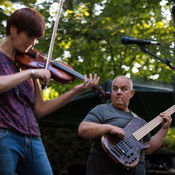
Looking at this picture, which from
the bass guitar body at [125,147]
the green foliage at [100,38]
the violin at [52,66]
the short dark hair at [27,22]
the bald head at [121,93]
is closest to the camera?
the short dark hair at [27,22]

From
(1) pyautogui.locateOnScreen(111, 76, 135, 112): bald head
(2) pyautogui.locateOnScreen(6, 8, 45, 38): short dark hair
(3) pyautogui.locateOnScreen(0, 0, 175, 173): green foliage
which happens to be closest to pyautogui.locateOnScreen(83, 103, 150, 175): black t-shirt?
(1) pyautogui.locateOnScreen(111, 76, 135, 112): bald head

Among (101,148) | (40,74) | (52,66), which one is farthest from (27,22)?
(101,148)

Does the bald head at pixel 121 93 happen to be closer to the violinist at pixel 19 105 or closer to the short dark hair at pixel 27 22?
the violinist at pixel 19 105

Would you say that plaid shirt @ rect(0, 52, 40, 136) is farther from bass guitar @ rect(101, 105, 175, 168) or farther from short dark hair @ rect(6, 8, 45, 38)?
bass guitar @ rect(101, 105, 175, 168)

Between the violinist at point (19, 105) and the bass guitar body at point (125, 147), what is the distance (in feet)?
2.27

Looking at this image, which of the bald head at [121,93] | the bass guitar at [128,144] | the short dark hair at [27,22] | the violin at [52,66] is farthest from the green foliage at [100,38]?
the short dark hair at [27,22]

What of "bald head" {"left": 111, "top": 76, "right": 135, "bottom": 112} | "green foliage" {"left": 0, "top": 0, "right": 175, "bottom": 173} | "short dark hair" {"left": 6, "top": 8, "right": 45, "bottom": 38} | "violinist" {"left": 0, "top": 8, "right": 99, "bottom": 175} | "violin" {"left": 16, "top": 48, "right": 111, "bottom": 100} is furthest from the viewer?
"green foliage" {"left": 0, "top": 0, "right": 175, "bottom": 173}

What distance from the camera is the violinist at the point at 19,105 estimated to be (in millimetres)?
1438

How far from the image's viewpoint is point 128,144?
2.28 metres

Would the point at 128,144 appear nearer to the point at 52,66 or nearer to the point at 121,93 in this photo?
the point at 121,93

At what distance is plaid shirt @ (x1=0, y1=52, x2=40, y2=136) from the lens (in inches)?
58.1

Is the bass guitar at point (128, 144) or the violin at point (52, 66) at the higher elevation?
the violin at point (52, 66)

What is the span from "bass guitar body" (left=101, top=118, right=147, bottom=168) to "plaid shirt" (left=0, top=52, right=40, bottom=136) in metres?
0.76

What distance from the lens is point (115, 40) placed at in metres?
5.75
